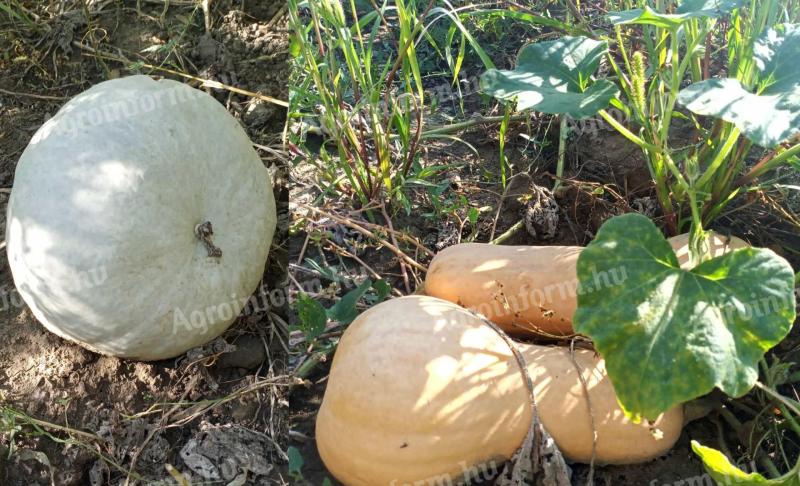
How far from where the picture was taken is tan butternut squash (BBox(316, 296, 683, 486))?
1559 millimetres

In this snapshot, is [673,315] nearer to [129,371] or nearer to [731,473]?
[731,473]

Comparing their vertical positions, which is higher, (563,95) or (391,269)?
(563,95)

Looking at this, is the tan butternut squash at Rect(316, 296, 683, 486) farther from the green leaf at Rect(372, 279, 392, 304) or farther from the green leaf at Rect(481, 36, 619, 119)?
the green leaf at Rect(481, 36, 619, 119)

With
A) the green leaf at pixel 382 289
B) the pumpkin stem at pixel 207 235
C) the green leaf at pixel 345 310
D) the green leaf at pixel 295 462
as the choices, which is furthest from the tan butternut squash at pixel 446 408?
the pumpkin stem at pixel 207 235

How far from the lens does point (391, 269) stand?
7.13ft

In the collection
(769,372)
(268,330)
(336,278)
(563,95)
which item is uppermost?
(563,95)

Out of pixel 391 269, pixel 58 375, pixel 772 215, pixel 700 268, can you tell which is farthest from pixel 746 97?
pixel 58 375

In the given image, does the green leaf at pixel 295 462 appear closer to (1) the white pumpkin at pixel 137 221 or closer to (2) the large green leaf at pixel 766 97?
(1) the white pumpkin at pixel 137 221

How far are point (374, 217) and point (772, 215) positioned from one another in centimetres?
111

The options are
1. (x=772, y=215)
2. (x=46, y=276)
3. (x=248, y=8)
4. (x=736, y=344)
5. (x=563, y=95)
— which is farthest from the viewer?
(x=248, y=8)

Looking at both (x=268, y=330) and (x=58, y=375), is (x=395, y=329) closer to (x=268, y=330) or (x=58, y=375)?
(x=268, y=330)

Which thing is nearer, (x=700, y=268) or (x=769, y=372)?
(x=700, y=268)

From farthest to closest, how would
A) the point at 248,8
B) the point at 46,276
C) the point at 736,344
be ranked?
1. the point at 248,8
2. the point at 46,276
3. the point at 736,344

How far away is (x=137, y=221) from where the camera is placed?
5.83 feet
